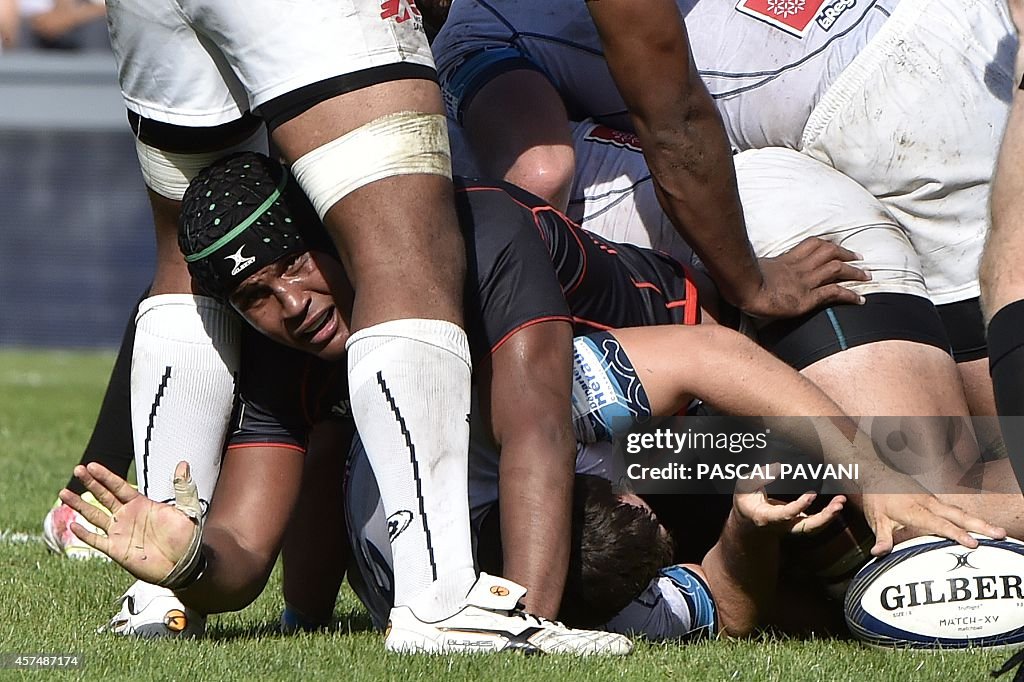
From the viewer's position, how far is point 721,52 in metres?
4.11

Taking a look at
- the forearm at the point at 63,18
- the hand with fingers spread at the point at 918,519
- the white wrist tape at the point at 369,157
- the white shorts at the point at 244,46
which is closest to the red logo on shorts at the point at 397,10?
the white shorts at the point at 244,46

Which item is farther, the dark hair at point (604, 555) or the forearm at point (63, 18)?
the forearm at point (63, 18)

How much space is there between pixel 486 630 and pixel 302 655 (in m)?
0.38

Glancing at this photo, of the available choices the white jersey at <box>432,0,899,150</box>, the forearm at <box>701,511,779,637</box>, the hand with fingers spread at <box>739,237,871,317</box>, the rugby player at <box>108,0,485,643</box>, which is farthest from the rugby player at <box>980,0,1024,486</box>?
the white jersey at <box>432,0,899,150</box>

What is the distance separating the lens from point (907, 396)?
344cm

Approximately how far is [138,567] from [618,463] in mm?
1105

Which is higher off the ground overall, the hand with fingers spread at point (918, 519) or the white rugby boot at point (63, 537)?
the hand with fingers spread at point (918, 519)

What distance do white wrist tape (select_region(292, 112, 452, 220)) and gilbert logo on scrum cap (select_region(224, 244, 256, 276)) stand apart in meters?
0.41

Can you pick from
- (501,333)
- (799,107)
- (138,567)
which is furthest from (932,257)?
(138,567)

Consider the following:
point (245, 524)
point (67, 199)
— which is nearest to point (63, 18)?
point (67, 199)

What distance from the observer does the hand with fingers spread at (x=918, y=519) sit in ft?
9.86

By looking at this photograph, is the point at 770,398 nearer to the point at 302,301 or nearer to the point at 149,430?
the point at 302,301

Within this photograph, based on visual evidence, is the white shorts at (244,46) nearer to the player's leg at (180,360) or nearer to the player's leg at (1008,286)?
the player's leg at (180,360)

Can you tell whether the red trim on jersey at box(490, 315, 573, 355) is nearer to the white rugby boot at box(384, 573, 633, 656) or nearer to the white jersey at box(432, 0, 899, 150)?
the white rugby boot at box(384, 573, 633, 656)
